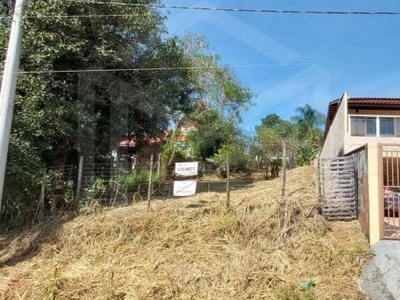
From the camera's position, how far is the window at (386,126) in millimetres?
14703

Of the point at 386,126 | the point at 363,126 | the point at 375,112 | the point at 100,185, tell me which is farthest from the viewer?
the point at 375,112

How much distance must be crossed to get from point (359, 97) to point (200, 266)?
1212 centimetres

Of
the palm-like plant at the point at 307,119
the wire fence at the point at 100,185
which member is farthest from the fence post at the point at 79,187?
the palm-like plant at the point at 307,119

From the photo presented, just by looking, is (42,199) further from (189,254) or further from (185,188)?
(189,254)

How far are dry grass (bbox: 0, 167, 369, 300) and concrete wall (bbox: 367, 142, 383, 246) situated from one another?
40 cm

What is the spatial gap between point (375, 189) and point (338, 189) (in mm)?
1123

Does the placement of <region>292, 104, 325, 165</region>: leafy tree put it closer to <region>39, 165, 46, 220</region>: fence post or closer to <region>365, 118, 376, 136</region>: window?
<region>365, 118, 376, 136</region>: window

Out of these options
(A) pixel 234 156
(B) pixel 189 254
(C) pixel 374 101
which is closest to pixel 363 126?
(C) pixel 374 101

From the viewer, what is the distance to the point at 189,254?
5.95 meters

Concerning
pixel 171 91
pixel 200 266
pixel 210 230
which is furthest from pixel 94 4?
pixel 200 266

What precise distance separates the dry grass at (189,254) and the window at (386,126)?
9303 mm

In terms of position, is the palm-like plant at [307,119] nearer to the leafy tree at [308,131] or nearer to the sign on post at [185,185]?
the leafy tree at [308,131]

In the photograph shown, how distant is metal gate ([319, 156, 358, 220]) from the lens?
7.00 meters

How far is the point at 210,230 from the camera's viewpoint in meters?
6.51
